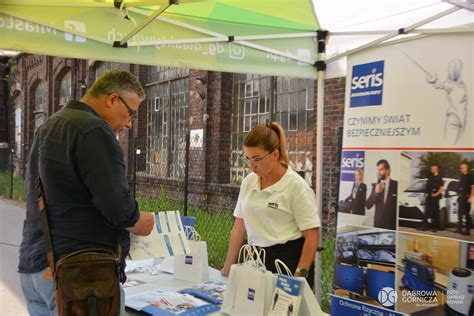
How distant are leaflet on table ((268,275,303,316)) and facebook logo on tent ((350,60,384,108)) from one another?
142cm

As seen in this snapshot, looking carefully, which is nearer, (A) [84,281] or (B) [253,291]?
(A) [84,281]

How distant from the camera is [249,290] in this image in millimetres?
2145

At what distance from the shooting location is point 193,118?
29.5 ft

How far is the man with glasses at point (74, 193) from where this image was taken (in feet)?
5.88

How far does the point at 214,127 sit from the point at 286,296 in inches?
263

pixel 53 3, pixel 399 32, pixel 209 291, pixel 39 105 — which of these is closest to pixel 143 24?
pixel 53 3

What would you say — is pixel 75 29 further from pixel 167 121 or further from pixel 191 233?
pixel 167 121

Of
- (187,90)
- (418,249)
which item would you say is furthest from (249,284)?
(187,90)

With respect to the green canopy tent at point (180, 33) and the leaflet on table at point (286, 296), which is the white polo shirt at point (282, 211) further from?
the green canopy tent at point (180, 33)

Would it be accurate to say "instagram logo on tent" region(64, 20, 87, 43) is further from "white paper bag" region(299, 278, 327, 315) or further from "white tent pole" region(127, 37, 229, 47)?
"white paper bag" region(299, 278, 327, 315)

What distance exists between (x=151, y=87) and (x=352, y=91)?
8.40 metres

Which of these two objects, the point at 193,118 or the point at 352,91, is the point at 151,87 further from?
the point at 352,91

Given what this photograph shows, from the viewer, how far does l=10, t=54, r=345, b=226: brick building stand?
266 inches

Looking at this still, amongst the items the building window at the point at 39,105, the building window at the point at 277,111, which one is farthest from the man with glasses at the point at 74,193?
the building window at the point at 39,105
